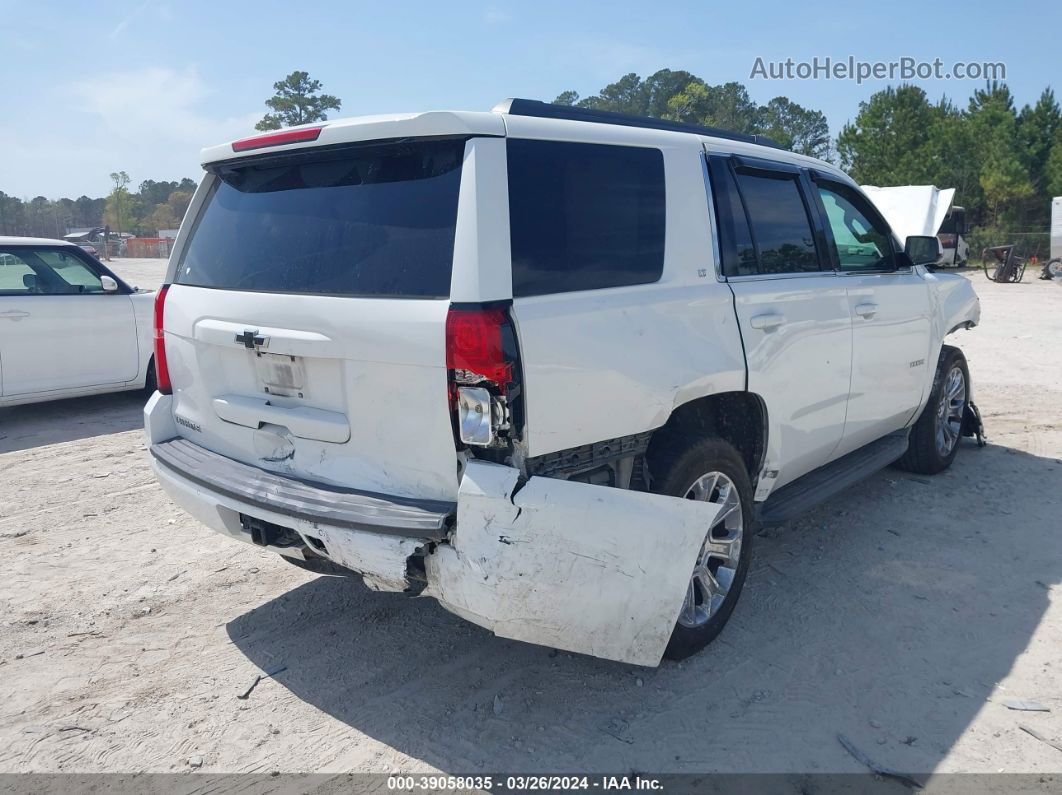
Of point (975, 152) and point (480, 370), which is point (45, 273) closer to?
point (480, 370)

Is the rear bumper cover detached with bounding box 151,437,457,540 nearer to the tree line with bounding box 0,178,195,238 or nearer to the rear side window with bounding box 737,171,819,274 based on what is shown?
the rear side window with bounding box 737,171,819,274

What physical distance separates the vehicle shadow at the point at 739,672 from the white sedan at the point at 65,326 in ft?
16.5

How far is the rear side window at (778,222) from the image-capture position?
4004 mm

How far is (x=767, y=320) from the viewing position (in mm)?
3820

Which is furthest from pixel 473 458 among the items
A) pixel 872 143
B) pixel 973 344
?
pixel 872 143

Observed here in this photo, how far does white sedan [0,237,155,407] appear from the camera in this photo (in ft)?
25.0

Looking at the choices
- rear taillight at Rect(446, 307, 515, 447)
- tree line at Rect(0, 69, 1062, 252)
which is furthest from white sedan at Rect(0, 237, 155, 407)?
tree line at Rect(0, 69, 1062, 252)

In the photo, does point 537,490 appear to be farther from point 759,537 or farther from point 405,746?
point 759,537

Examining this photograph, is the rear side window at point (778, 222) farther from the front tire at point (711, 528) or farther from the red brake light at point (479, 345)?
the red brake light at point (479, 345)

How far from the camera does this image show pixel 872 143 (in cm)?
3688

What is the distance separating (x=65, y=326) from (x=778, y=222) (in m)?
6.75

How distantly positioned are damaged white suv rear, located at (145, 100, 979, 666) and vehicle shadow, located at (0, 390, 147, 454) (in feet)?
13.9

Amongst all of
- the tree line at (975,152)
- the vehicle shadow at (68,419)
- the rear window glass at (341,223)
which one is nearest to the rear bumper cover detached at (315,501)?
the rear window glass at (341,223)

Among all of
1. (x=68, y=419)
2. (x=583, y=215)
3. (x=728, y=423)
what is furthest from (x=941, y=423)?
(x=68, y=419)
